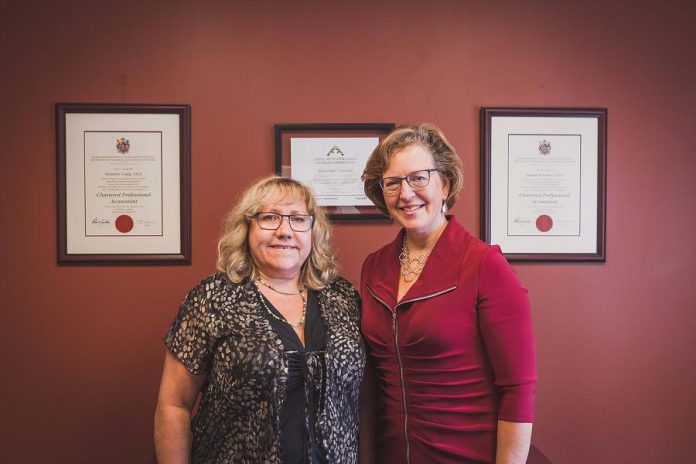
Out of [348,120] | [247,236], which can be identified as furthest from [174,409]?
[348,120]

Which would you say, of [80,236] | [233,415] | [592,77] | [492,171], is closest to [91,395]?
[80,236]

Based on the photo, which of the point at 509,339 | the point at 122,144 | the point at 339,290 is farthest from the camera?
the point at 122,144

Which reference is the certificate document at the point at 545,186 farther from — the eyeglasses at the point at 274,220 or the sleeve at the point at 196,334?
the sleeve at the point at 196,334

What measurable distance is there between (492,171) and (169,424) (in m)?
1.53

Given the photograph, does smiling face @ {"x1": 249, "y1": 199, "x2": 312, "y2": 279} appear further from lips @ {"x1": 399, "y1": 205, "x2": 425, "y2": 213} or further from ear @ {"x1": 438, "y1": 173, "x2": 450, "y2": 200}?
ear @ {"x1": 438, "y1": 173, "x2": 450, "y2": 200}

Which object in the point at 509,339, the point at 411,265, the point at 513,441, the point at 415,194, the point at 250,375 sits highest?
the point at 415,194

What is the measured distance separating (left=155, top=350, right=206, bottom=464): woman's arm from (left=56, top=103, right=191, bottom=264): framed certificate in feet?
1.95

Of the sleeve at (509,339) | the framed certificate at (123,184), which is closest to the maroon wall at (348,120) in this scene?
the framed certificate at (123,184)

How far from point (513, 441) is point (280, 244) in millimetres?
882

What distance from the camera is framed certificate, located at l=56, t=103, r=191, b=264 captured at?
1.86 m

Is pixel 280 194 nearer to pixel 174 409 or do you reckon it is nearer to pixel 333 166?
pixel 333 166

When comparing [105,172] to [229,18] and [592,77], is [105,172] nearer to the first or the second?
[229,18]

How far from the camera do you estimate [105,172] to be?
1.87 m

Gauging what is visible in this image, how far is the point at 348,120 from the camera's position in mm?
1896
